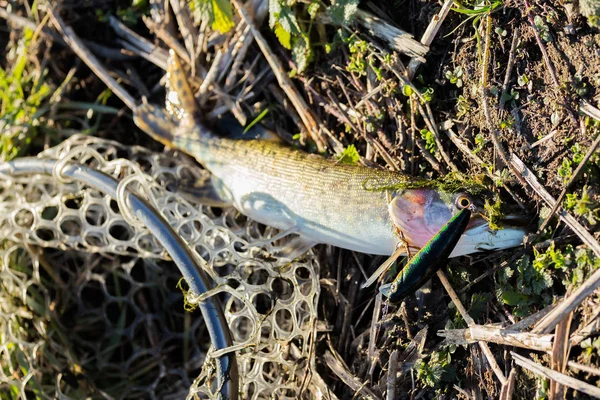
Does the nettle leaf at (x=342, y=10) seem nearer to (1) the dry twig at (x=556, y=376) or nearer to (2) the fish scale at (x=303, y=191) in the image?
(2) the fish scale at (x=303, y=191)

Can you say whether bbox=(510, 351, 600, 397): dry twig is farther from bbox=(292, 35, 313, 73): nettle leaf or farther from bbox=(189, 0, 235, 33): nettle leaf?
bbox=(189, 0, 235, 33): nettle leaf

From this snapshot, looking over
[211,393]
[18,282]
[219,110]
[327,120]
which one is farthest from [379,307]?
[18,282]

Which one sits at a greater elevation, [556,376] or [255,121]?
[255,121]

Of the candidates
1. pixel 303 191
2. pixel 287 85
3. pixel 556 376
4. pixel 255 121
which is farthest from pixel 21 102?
pixel 556 376

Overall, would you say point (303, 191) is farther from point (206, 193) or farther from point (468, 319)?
A: point (468, 319)

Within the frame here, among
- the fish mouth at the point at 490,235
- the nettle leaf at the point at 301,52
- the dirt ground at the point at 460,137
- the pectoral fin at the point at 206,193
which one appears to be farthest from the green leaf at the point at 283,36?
the fish mouth at the point at 490,235

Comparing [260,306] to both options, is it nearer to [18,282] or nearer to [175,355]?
[175,355]
